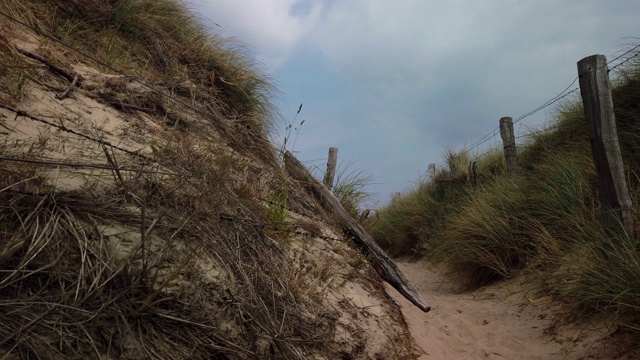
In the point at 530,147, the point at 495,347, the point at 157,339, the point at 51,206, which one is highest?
the point at 530,147

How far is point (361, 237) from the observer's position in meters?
5.09

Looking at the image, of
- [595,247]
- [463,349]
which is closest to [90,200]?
[463,349]

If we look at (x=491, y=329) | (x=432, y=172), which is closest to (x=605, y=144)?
(x=491, y=329)

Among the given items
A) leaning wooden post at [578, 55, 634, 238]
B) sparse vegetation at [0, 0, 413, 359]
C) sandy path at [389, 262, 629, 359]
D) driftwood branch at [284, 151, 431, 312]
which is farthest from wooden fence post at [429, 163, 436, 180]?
sparse vegetation at [0, 0, 413, 359]

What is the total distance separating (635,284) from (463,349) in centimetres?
148

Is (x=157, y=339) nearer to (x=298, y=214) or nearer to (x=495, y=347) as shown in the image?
(x=298, y=214)

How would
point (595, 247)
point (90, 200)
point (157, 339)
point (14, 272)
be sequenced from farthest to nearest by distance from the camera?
point (595, 247) < point (90, 200) < point (157, 339) < point (14, 272)

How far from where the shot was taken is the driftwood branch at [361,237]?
4945 millimetres

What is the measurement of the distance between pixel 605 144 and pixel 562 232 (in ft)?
3.95

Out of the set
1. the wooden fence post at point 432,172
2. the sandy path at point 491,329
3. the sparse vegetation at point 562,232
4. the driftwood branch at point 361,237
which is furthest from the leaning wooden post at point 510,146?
the wooden fence post at point 432,172

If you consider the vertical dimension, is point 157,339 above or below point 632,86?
below

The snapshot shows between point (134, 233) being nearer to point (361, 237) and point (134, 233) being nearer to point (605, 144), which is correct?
point (361, 237)

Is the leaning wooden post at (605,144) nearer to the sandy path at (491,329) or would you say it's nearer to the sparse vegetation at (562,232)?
the sparse vegetation at (562,232)

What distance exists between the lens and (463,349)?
4.23m
